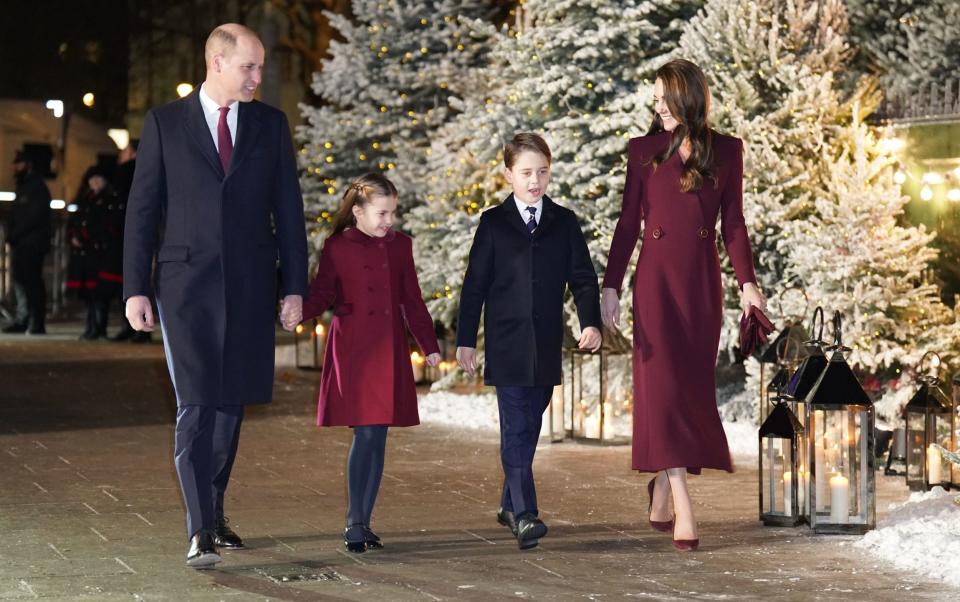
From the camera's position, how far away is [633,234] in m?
8.14

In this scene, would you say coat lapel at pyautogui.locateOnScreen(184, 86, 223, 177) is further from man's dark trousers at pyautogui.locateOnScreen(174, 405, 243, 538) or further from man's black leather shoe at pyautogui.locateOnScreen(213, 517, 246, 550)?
man's black leather shoe at pyautogui.locateOnScreen(213, 517, 246, 550)

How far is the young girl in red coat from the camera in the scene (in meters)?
7.93

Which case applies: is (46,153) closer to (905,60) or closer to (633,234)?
(905,60)

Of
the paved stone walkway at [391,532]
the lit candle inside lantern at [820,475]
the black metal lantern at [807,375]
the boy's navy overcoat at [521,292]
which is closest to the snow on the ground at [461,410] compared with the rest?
the paved stone walkway at [391,532]

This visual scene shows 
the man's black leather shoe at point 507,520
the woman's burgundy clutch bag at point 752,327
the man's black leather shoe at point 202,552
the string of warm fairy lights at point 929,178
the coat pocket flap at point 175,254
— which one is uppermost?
the string of warm fairy lights at point 929,178

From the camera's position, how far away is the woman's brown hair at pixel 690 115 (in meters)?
7.90

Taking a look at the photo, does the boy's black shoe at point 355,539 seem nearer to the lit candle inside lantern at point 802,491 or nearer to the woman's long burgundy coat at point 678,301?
the woman's long burgundy coat at point 678,301

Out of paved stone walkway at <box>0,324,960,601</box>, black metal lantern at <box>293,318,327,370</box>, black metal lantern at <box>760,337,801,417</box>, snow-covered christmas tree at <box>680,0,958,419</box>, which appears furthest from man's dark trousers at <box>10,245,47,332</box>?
black metal lantern at <box>760,337,801,417</box>

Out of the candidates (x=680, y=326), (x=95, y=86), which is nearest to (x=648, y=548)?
(x=680, y=326)

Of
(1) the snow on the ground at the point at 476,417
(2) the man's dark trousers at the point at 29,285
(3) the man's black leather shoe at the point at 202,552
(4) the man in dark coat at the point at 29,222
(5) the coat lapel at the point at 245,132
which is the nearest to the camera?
(3) the man's black leather shoe at the point at 202,552

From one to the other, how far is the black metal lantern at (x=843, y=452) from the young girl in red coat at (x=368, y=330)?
1.78 meters

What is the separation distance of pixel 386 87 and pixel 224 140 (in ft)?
35.4

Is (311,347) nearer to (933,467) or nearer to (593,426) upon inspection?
(593,426)

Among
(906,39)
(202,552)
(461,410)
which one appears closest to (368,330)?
(202,552)
